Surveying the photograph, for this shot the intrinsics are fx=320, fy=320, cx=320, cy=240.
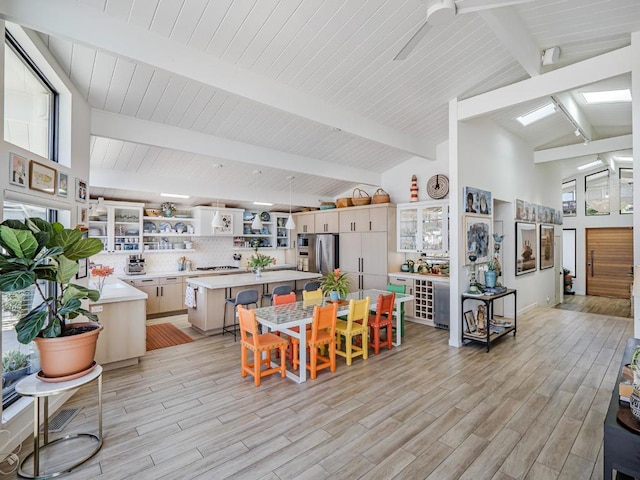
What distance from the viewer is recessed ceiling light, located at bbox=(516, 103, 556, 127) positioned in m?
5.37

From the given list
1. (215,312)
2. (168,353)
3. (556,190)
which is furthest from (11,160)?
(556,190)

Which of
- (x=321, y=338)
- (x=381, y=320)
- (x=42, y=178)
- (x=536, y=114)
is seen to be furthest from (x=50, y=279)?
(x=536, y=114)

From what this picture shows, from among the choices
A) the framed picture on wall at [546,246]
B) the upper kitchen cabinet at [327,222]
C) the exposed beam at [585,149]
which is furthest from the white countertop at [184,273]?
the exposed beam at [585,149]

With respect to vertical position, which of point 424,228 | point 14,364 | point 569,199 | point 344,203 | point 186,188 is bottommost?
point 14,364

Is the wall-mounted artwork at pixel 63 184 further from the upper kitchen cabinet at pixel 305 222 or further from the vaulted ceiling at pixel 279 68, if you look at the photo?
the upper kitchen cabinet at pixel 305 222

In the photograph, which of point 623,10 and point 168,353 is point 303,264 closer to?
point 168,353

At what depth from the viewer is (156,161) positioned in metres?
5.05

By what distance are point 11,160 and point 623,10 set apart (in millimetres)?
5331

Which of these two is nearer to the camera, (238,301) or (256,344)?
(256,344)

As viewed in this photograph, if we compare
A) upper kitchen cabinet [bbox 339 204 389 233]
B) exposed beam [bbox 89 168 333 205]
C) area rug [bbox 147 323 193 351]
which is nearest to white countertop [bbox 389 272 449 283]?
upper kitchen cabinet [bbox 339 204 389 233]

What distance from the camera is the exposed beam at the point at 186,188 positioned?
16.6 ft

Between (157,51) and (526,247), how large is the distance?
6.85 metres

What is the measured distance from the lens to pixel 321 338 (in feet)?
11.6

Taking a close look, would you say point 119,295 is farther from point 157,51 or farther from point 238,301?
point 157,51
